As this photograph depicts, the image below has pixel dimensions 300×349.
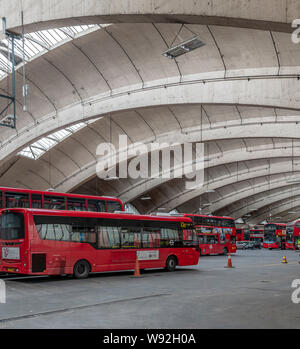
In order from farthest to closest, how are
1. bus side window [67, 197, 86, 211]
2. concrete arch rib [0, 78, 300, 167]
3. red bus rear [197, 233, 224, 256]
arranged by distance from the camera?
red bus rear [197, 233, 224, 256] → bus side window [67, 197, 86, 211] → concrete arch rib [0, 78, 300, 167]

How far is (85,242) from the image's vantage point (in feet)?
54.4

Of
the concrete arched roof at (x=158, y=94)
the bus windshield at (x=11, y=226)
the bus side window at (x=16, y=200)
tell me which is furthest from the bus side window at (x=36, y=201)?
the concrete arched roof at (x=158, y=94)

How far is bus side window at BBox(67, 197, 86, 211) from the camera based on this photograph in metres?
20.5

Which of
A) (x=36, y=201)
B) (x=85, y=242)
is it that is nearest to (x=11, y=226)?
(x=85, y=242)

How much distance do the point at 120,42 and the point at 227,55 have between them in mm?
5747

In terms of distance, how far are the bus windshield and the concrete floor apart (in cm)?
165

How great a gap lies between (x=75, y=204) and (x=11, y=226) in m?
5.47

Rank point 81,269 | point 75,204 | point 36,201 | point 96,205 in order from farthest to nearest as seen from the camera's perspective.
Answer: point 96,205, point 75,204, point 36,201, point 81,269

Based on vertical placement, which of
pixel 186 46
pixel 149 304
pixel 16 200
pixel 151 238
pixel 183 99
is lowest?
pixel 149 304

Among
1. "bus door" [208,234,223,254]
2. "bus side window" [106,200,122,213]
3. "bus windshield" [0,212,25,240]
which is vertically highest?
"bus side window" [106,200,122,213]

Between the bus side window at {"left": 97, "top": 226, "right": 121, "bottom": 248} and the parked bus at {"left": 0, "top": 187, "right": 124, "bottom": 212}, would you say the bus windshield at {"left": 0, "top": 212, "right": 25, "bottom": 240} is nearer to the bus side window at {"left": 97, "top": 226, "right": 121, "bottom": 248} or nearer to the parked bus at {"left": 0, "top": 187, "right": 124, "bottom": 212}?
the parked bus at {"left": 0, "top": 187, "right": 124, "bottom": 212}

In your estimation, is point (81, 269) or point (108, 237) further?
point (108, 237)

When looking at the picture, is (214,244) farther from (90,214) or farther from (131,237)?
(90,214)

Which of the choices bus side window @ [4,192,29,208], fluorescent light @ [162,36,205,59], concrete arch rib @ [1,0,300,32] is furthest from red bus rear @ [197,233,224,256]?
concrete arch rib @ [1,0,300,32]
